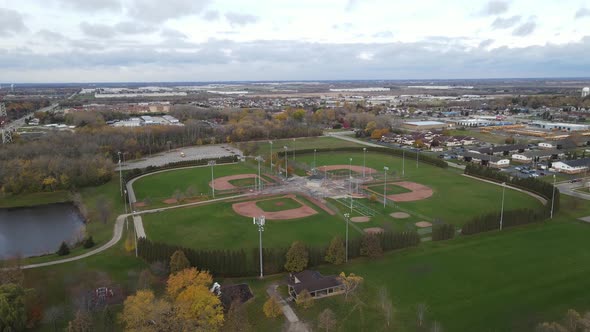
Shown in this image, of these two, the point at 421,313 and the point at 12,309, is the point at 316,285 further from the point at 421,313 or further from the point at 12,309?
the point at 12,309

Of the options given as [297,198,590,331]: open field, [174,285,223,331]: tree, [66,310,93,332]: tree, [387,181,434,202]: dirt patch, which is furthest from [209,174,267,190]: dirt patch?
[66,310,93,332]: tree

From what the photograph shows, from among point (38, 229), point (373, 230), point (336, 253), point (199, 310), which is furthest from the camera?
point (38, 229)

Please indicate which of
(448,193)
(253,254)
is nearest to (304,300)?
(253,254)

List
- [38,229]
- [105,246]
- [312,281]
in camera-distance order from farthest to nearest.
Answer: [38,229], [105,246], [312,281]

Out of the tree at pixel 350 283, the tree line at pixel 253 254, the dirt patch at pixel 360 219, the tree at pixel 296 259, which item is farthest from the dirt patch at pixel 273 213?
the tree at pixel 350 283

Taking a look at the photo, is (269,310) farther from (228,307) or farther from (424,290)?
(424,290)

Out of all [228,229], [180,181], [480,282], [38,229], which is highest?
[180,181]

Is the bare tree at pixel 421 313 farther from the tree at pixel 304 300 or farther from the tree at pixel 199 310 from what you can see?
the tree at pixel 199 310

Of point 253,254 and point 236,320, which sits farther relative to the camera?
point 253,254
